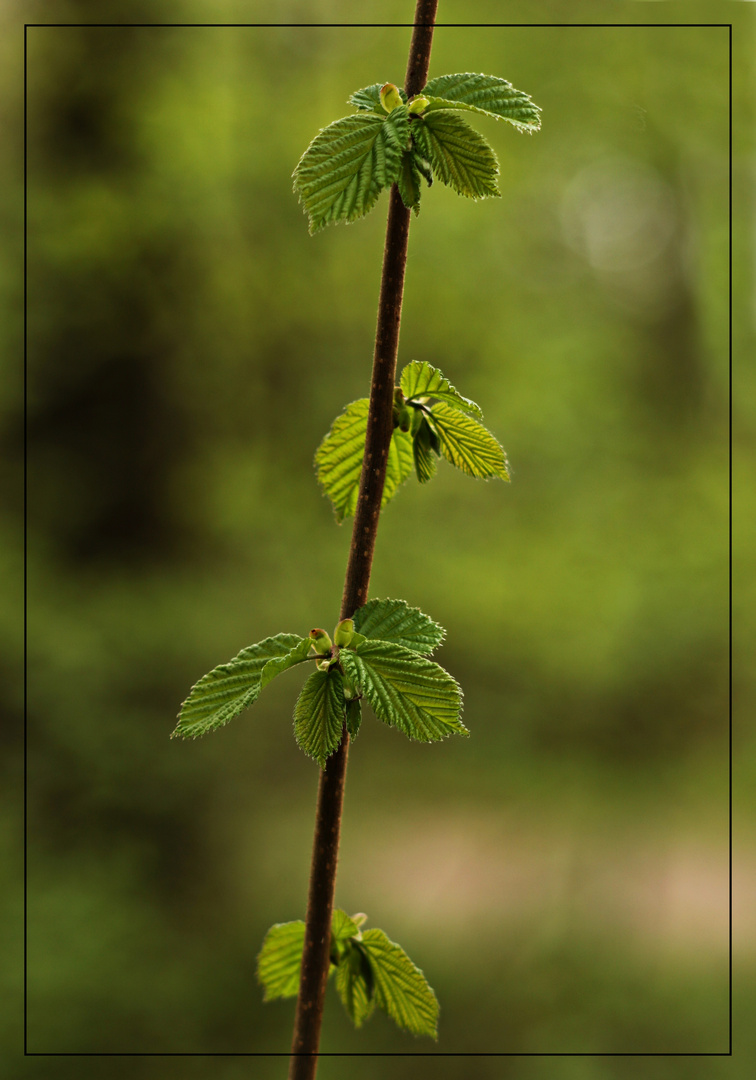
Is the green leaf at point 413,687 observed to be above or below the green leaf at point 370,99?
below

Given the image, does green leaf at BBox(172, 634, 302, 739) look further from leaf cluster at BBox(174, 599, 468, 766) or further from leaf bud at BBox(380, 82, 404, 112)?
leaf bud at BBox(380, 82, 404, 112)

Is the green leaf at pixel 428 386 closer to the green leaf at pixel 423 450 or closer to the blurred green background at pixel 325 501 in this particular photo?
the green leaf at pixel 423 450

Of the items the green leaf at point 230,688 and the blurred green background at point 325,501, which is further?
the blurred green background at point 325,501

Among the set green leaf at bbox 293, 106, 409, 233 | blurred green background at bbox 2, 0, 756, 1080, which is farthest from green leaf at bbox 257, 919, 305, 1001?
blurred green background at bbox 2, 0, 756, 1080

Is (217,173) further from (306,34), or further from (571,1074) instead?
(571,1074)

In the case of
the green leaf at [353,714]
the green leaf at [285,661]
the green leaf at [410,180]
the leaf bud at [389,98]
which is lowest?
the green leaf at [353,714]

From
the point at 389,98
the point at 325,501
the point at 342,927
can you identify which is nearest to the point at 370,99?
the point at 389,98

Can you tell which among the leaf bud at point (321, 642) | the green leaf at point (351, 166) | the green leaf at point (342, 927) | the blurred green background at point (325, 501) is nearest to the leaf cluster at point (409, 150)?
the green leaf at point (351, 166)

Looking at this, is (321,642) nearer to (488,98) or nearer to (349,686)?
(349,686)
